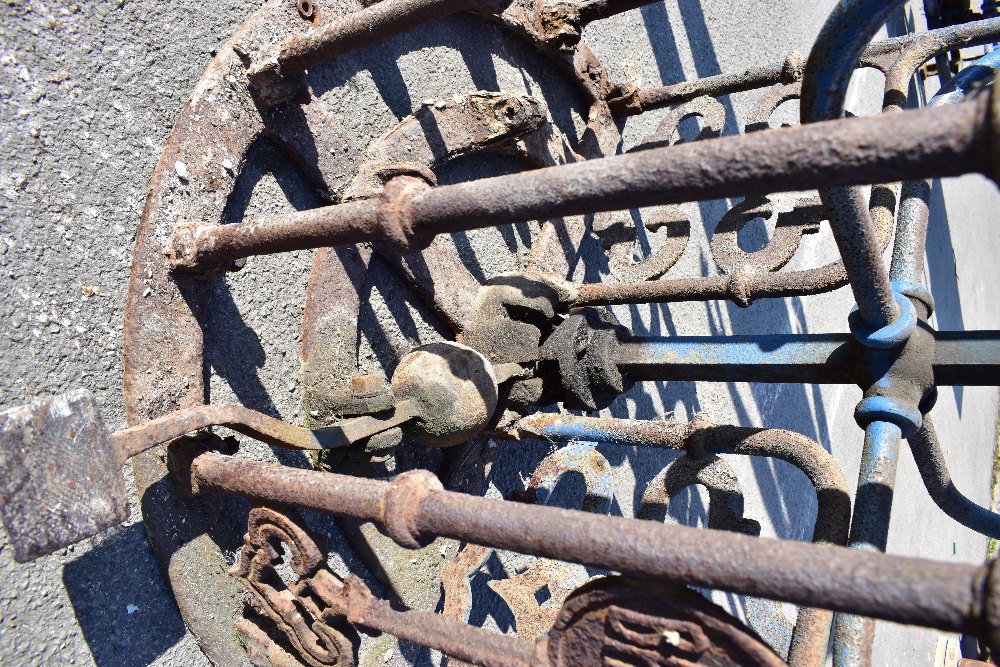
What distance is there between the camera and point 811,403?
133 inches

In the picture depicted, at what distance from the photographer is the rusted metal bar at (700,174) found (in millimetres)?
531

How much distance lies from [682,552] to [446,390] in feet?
2.09

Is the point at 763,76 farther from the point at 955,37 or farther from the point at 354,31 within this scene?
the point at 354,31

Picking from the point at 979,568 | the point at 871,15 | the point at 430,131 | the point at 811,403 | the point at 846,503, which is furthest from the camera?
the point at 811,403

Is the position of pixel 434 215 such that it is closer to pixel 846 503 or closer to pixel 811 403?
pixel 846 503

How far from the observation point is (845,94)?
2.49 ft

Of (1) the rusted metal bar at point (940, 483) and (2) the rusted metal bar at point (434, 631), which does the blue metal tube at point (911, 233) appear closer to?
(1) the rusted metal bar at point (940, 483)

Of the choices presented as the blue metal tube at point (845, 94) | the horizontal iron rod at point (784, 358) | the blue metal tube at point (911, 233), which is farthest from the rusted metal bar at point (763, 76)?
the blue metal tube at point (845, 94)

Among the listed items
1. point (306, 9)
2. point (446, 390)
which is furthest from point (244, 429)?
point (306, 9)

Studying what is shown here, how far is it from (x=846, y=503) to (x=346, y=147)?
1035mm

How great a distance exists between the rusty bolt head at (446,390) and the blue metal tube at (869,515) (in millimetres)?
609

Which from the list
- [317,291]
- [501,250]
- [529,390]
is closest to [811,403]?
[501,250]

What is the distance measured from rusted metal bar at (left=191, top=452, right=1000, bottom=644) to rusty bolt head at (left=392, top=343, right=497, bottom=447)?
340mm

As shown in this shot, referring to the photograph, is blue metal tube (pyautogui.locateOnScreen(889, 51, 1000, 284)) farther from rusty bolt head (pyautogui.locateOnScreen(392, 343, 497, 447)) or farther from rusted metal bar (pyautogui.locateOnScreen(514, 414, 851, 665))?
rusty bolt head (pyautogui.locateOnScreen(392, 343, 497, 447))
